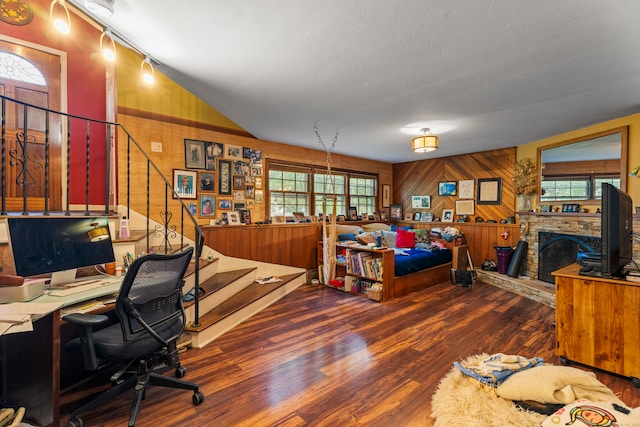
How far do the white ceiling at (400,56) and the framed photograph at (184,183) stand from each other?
38.9 inches

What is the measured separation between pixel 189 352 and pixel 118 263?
3.22ft

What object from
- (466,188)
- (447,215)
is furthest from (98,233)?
(466,188)

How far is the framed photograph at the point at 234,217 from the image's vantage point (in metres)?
4.18

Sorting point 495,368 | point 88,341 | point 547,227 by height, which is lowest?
point 495,368

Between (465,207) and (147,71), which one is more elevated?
(147,71)

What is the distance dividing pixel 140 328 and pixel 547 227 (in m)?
5.41

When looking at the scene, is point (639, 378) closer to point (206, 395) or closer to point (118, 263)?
point (206, 395)

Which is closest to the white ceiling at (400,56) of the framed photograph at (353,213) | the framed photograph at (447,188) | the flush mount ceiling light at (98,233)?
the flush mount ceiling light at (98,233)

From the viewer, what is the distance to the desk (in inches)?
59.0

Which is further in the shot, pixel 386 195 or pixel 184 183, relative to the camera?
pixel 386 195

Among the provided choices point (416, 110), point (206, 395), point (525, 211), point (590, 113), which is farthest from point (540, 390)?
point (525, 211)

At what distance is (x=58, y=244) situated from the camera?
1863 mm

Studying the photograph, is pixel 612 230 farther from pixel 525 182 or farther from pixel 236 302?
pixel 236 302

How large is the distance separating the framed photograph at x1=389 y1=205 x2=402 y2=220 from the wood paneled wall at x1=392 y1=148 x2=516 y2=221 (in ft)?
0.45
